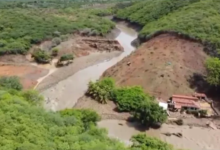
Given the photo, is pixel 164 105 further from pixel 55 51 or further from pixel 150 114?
pixel 55 51

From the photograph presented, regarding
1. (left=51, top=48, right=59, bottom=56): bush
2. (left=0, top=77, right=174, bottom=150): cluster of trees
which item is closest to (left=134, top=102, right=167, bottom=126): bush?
(left=0, top=77, right=174, bottom=150): cluster of trees

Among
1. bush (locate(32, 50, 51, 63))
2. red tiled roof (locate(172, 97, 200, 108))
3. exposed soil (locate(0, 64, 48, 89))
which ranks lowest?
red tiled roof (locate(172, 97, 200, 108))

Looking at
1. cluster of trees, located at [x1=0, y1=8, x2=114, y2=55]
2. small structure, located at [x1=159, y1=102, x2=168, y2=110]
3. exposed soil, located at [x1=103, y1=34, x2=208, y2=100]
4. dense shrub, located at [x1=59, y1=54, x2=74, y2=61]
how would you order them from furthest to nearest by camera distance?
1. cluster of trees, located at [x1=0, y1=8, x2=114, y2=55]
2. dense shrub, located at [x1=59, y1=54, x2=74, y2=61]
3. exposed soil, located at [x1=103, y1=34, x2=208, y2=100]
4. small structure, located at [x1=159, y1=102, x2=168, y2=110]

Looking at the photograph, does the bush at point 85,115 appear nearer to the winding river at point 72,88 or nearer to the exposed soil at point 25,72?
the winding river at point 72,88

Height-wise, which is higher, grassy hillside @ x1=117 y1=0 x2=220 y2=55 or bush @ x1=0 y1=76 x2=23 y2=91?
grassy hillside @ x1=117 y1=0 x2=220 y2=55

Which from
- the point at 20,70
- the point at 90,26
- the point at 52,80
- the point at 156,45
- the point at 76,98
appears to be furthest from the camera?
the point at 90,26

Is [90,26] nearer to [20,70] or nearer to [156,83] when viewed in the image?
[20,70]

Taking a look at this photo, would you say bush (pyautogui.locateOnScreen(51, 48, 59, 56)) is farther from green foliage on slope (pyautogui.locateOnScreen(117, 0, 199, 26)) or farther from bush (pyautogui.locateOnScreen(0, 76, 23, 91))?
green foliage on slope (pyautogui.locateOnScreen(117, 0, 199, 26))

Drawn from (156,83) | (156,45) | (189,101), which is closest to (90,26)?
(156,45)
